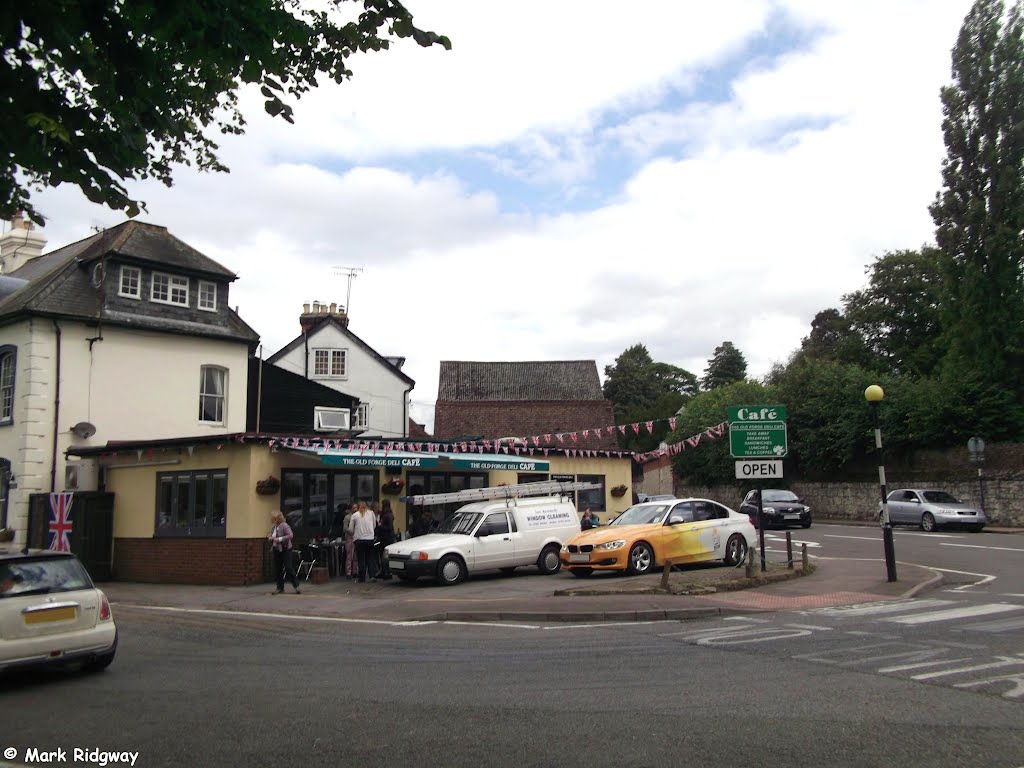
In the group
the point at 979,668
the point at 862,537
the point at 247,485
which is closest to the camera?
the point at 979,668

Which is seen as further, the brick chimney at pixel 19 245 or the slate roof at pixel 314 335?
the slate roof at pixel 314 335

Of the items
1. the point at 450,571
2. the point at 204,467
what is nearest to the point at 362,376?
the point at 204,467

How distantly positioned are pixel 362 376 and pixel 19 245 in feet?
54.3

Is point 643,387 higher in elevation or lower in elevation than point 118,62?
higher

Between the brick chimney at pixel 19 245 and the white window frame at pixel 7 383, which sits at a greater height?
the brick chimney at pixel 19 245

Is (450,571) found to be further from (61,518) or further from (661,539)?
(61,518)

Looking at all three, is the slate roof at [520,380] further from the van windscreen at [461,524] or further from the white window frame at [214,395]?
the van windscreen at [461,524]

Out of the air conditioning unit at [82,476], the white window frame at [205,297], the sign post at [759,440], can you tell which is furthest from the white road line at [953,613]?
the white window frame at [205,297]

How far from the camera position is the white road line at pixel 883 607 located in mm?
12648

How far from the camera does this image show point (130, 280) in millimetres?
24859

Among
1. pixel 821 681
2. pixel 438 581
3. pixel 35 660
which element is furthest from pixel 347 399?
pixel 821 681

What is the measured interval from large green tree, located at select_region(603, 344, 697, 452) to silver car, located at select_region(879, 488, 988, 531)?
42305 millimetres

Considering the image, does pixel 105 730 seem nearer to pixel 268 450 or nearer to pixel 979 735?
pixel 979 735

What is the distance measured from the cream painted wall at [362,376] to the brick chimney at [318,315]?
0.43 m
